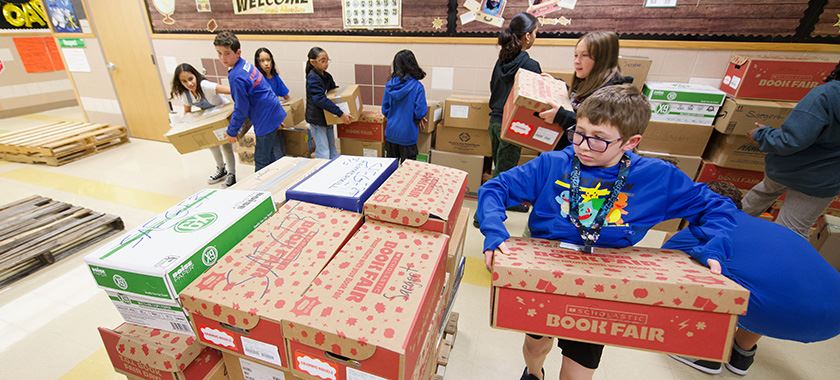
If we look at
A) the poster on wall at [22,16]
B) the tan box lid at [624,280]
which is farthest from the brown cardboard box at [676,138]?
the poster on wall at [22,16]

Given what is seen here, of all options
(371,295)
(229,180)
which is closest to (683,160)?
(371,295)

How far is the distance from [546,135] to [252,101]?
2290 mm

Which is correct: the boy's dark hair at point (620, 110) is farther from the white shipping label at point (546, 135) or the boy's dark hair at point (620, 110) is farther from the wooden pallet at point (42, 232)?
the wooden pallet at point (42, 232)

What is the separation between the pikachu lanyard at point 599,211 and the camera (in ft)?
3.61

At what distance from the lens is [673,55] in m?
2.91

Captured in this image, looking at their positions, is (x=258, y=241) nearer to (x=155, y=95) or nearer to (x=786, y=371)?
(x=786, y=371)

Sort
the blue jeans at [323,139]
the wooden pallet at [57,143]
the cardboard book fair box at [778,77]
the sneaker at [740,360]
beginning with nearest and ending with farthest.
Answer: the sneaker at [740,360] < the cardboard book fair box at [778,77] < the blue jeans at [323,139] < the wooden pallet at [57,143]

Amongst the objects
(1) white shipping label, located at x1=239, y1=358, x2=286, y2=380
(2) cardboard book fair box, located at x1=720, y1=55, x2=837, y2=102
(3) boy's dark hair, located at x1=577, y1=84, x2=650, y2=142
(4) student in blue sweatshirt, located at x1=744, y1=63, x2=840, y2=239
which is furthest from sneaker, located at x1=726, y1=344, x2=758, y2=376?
(1) white shipping label, located at x1=239, y1=358, x2=286, y2=380

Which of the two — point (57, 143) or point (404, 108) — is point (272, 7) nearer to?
point (404, 108)

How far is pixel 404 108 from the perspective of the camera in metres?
2.93

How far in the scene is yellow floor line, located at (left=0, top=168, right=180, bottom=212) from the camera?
3.22 m

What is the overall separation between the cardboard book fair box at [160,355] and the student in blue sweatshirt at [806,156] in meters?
2.79

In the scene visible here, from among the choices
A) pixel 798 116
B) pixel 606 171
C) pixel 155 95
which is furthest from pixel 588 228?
pixel 155 95

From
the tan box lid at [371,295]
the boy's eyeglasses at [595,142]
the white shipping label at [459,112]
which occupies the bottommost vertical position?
the white shipping label at [459,112]
